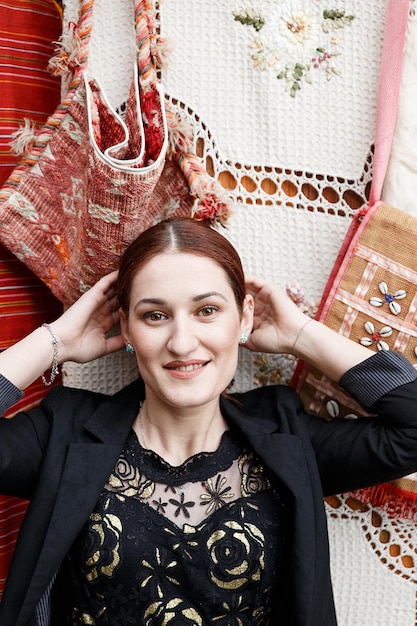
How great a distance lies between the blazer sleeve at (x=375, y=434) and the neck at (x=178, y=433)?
240mm

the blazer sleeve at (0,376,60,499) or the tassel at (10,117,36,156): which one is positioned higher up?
the tassel at (10,117,36,156)

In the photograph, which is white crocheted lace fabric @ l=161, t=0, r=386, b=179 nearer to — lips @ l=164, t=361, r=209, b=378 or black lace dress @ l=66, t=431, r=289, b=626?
lips @ l=164, t=361, r=209, b=378

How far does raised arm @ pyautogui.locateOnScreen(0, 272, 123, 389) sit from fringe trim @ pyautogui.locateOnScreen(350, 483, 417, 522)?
677 mm

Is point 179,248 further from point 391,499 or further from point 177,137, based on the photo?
point 391,499

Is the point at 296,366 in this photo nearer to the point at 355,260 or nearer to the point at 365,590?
the point at 355,260

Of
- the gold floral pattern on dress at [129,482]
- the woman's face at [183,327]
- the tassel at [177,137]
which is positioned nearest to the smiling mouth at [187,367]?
the woman's face at [183,327]

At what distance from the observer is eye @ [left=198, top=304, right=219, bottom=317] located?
4.58 ft

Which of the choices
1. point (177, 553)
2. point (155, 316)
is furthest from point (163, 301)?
point (177, 553)

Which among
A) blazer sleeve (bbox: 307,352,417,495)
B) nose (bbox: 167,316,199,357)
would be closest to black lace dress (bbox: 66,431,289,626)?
blazer sleeve (bbox: 307,352,417,495)

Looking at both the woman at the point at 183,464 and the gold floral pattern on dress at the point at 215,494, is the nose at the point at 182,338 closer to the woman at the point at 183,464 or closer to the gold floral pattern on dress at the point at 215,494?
the woman at the point at 183,464

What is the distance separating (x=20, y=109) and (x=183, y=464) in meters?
0.92

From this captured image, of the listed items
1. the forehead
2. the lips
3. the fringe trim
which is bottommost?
the fringe trim

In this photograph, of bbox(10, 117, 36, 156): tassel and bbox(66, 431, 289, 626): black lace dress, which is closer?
bbox(66, 431, 289, 626): black lace dress

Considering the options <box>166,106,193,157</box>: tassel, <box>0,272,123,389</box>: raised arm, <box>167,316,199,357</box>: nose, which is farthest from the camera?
<box>166,106,193,157</box>: tassel
